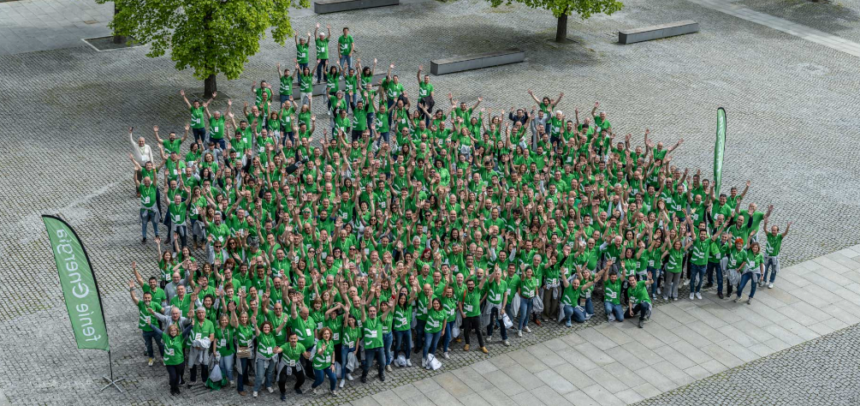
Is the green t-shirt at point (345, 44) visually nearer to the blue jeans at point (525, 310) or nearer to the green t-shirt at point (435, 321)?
the blue jeans at point (525, 310)

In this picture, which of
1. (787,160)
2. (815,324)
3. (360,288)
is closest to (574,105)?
(787,160)

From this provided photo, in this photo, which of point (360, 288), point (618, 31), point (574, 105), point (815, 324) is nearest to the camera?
point (360, 288)

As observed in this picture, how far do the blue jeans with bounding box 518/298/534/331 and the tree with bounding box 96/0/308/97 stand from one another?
42.3 ft

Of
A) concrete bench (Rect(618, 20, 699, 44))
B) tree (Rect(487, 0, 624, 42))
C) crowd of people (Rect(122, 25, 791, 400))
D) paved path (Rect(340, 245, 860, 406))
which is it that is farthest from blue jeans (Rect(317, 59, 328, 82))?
paved path (Rect(340, 245, 860, 406))

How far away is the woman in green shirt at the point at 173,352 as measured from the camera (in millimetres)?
18172

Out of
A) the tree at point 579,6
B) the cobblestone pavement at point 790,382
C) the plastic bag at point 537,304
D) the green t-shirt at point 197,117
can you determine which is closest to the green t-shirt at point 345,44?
the green t-shirt at point 197,117

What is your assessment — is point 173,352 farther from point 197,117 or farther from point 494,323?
point 197,117

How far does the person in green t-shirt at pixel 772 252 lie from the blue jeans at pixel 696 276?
1.46 meters

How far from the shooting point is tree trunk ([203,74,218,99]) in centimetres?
3184

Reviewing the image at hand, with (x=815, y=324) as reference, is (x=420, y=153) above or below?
above

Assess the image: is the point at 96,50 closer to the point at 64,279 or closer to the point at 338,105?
the point at 338,105

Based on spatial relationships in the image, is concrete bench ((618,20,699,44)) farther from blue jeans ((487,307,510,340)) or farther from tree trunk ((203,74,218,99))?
blue jeans ((487,307,510,340))

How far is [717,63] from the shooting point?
37156 mm

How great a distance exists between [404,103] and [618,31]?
Answer: 14314 millimetres
